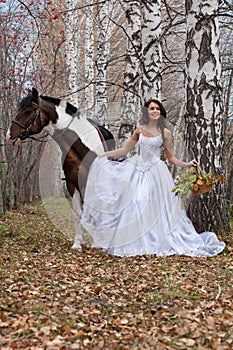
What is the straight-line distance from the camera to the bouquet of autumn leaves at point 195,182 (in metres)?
6.22

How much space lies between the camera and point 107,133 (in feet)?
24.8

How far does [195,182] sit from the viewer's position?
622cm

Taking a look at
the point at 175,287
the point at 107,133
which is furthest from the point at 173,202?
the point at 175,287

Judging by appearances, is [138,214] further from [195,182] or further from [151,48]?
[151,48]

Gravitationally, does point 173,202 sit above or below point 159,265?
above

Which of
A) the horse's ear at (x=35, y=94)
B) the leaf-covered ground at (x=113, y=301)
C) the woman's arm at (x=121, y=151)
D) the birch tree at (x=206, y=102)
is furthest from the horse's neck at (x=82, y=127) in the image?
the leaf-covered ground at (x=113, y=301)

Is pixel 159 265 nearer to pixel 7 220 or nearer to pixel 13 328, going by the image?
pixel 13 328

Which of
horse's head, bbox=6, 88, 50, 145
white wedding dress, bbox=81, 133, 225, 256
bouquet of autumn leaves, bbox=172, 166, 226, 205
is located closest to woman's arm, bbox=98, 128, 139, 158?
white wedding dress, bbox=81, 133, 225, 256

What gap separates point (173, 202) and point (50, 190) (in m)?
2.88

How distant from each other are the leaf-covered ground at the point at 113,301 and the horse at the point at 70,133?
40.3 inches

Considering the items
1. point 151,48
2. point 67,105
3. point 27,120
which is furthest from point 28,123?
point 151,48

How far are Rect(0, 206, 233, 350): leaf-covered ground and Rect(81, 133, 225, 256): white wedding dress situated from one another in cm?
24

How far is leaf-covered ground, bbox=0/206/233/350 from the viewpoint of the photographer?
3.64m

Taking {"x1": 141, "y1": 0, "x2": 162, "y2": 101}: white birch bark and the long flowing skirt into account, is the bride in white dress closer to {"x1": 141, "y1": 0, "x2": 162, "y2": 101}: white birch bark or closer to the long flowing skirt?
the long flowing skirt
